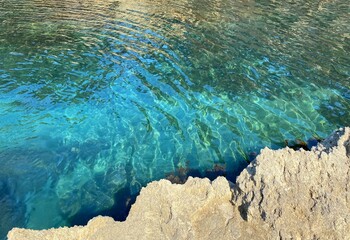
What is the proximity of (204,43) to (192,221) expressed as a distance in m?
11.0

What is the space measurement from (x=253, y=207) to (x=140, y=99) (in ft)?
20.4

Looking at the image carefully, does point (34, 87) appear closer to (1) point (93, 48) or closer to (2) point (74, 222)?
(1) point (93, 48)

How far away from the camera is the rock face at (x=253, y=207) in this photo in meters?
5.13

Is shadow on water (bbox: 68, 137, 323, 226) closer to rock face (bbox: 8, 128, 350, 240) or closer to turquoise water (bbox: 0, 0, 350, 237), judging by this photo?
turquoise water (bbox: 0, 0, 350, 237)

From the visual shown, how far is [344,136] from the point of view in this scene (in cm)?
650

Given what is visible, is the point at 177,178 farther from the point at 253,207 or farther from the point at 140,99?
the point at 140,99

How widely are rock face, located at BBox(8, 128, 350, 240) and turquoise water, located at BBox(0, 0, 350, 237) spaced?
1.68 meters

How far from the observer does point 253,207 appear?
535cm

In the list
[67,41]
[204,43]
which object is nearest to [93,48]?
[67,41]

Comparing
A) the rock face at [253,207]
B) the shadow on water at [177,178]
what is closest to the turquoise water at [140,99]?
the shadow on water at [177,178]

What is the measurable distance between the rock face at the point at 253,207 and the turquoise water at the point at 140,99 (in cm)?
168

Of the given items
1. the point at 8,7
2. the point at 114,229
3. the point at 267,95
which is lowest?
the point at 8,7

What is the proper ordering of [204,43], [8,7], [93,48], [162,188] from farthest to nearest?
[8,7] < [204,43] < [93,48] < [162,188]

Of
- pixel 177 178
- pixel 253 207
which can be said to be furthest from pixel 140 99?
pixel 253 207
